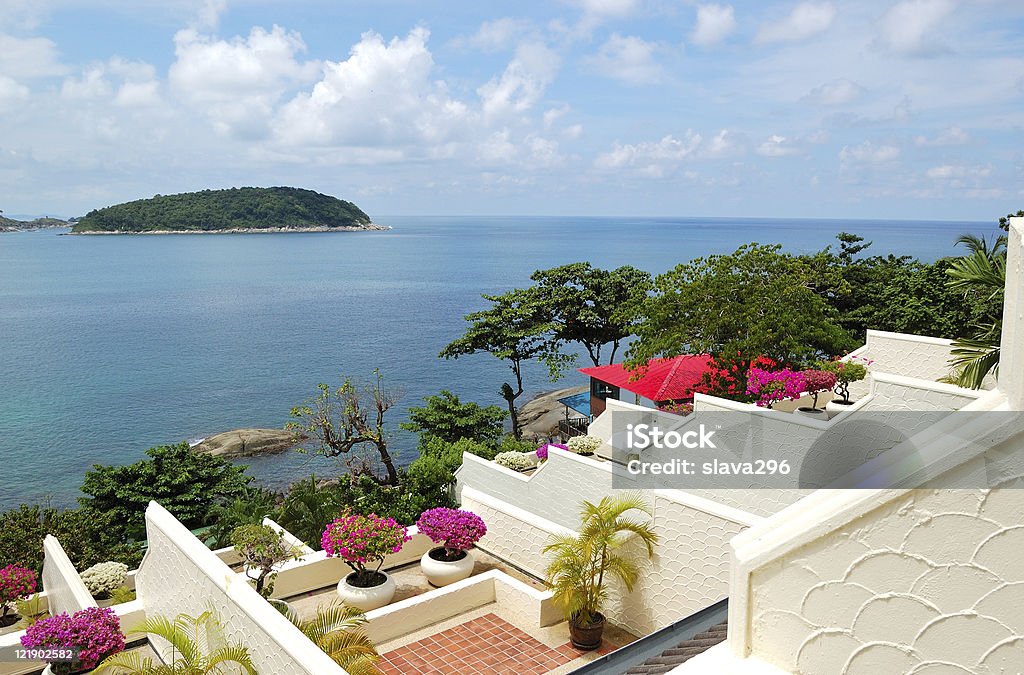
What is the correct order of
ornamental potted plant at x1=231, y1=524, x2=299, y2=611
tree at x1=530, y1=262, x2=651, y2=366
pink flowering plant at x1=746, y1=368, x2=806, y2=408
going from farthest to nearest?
1. tree at x1=530, y1=262, x2=651, y2=366
2. pink flowering plant at x1=746, y1=368, x2=806, y2=408
3. ornamental potted plant at x1=231, y1=524, x2=299, y2=611

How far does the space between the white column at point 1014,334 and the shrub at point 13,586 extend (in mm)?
11877

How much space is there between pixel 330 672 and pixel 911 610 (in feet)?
14.7

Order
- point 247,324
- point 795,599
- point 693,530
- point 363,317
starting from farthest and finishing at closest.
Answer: point 363,317, point 247,324, point 693,530, point 795,599

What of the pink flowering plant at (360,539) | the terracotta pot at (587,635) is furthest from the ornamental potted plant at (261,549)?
the terracotta pot at (587,635)

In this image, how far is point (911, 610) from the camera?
2.17m

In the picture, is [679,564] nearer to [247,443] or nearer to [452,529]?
[452,529]

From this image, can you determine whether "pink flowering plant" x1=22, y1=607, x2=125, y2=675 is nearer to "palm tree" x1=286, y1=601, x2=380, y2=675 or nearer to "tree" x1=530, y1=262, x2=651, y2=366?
"palm tree" x1=286, y1=601, x2=380, y2=675

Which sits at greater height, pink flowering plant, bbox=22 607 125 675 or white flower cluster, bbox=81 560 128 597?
pink flowering plant, bbox=22 607 125 675

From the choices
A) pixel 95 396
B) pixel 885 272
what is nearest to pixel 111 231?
pixel 95 396

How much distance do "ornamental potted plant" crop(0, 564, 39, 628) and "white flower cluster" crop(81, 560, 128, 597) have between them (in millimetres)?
683

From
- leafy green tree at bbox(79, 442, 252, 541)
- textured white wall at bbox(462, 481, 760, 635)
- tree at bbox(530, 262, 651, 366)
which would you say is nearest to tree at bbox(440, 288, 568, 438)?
tree at bbox(530, 262, 651, 366)

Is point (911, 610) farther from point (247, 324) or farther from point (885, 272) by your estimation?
point (247, 324)

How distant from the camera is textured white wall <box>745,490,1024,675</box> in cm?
203

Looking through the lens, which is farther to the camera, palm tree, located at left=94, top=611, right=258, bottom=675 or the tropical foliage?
the tropical foliage
